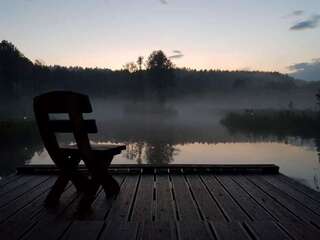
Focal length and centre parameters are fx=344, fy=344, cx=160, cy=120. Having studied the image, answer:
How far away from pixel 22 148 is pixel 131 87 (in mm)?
56969

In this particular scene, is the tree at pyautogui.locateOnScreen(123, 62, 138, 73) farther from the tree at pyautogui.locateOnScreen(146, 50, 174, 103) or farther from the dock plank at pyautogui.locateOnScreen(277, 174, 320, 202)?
the dock plank at pyautogui.locateOnScreen(277, 174, 320, 202)

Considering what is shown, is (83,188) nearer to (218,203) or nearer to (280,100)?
(218,203)

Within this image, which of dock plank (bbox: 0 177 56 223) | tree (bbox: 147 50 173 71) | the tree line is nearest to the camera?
dock plank (bbox: 0 177 56 223)

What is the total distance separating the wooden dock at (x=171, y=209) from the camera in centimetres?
285

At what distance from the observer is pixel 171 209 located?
3576mm

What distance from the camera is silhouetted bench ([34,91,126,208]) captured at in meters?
3.61

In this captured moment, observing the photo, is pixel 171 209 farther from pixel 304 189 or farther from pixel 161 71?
pixel 161 71

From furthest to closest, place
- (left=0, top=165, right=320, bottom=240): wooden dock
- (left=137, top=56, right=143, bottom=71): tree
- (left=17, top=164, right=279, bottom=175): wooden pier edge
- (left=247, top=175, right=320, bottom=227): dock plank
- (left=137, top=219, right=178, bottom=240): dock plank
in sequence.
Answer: (left=137, top=56, right=143, bottom=71): tree, (left=17, top=164, right=279, bottom=175): wooden pier edge, (left=247, top=175, right=320, bottom=227): dock plank, (left=0, top=165, right=320, bottom=240): wooden dock, (left=137, top=219, right=178, bottom=240): dock plank

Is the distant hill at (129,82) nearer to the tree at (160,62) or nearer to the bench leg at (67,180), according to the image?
the tree at (160,62)

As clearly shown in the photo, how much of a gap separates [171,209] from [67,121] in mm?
1466

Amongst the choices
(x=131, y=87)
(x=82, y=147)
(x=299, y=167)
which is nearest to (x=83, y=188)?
(x=82, y=147)

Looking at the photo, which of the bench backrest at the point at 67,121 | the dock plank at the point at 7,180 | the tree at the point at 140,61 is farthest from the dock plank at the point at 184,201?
the tree at the point at 140,61

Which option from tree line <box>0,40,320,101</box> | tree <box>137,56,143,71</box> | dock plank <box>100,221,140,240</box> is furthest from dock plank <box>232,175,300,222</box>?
tree <box>137,56,143,71</box>

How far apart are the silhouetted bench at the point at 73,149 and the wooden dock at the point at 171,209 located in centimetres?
22
